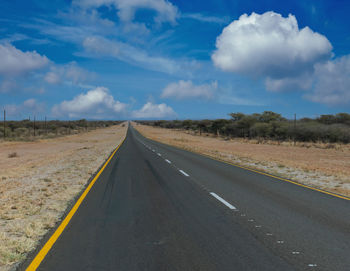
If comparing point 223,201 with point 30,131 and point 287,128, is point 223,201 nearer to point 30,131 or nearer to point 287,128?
point 287,128

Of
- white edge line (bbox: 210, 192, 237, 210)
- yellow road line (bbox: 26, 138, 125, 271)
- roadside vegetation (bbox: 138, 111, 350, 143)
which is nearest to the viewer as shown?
yellow road line (bbox: 26, 138, 125, 271)

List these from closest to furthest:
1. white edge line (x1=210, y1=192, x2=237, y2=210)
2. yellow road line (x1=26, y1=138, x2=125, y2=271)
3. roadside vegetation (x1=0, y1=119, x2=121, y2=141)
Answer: yellow road line (x1=26, y1=138, x2=125, y2=271) < white edge line (x1=210, y1=192, x2=237, y2=210) < roadside vegetation (x1=0, y1=119, x2=121, y2=141)

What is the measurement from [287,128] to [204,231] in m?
46.5

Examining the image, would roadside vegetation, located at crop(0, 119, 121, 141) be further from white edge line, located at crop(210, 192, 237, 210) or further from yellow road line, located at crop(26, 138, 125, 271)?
white edge line, located at crop(210, 192, 237, 210)

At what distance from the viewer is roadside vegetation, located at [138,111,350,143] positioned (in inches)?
1590

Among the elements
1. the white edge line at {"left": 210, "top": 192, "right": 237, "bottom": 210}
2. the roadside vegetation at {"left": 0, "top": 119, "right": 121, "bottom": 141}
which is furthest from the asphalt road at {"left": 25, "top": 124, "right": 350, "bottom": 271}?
the roadside vegetation at {"left": 0, "top": 119, "right": 121, "bottom": 141}

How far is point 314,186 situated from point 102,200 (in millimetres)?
7921

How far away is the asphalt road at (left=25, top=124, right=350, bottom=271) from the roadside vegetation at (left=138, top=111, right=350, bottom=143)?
115 feet

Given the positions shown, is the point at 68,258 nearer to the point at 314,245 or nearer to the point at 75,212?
the point at 75,212

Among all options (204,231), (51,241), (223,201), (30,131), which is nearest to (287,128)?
(223,201)

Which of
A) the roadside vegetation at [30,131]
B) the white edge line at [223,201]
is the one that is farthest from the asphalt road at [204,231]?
the roadside vegetation at [30,131]

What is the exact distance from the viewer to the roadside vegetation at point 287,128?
40.4 m

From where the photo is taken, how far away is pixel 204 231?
18.2ft

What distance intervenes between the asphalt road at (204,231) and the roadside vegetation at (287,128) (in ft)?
115
